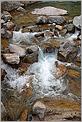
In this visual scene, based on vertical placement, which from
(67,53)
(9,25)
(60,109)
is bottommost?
(60,109)

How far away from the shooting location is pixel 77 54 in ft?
22.4

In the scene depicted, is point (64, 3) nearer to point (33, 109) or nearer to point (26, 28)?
point (26, 28)

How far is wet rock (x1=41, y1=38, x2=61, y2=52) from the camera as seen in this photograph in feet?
23.0

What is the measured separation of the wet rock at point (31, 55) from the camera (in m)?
6.49

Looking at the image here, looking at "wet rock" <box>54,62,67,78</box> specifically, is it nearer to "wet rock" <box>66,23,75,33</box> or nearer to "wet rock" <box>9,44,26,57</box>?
"wet rock" <box>9,44,26,57</box>

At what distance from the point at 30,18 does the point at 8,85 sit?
395 centimetres

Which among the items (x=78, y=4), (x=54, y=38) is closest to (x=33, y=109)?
(x=54, y=38)

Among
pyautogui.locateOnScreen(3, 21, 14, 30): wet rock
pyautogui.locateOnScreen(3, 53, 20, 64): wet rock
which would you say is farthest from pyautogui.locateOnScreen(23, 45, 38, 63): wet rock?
pyautogui.locateOnScreen(3, 21, 14, 30): wet rock

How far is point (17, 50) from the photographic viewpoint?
22.2ft

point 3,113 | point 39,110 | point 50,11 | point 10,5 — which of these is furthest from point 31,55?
point 10,5

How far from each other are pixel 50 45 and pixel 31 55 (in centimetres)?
74

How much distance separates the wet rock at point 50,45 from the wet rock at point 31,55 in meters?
0.28

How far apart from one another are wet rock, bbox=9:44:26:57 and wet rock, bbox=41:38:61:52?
52 cm

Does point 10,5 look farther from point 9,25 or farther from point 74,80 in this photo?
point 74,80
